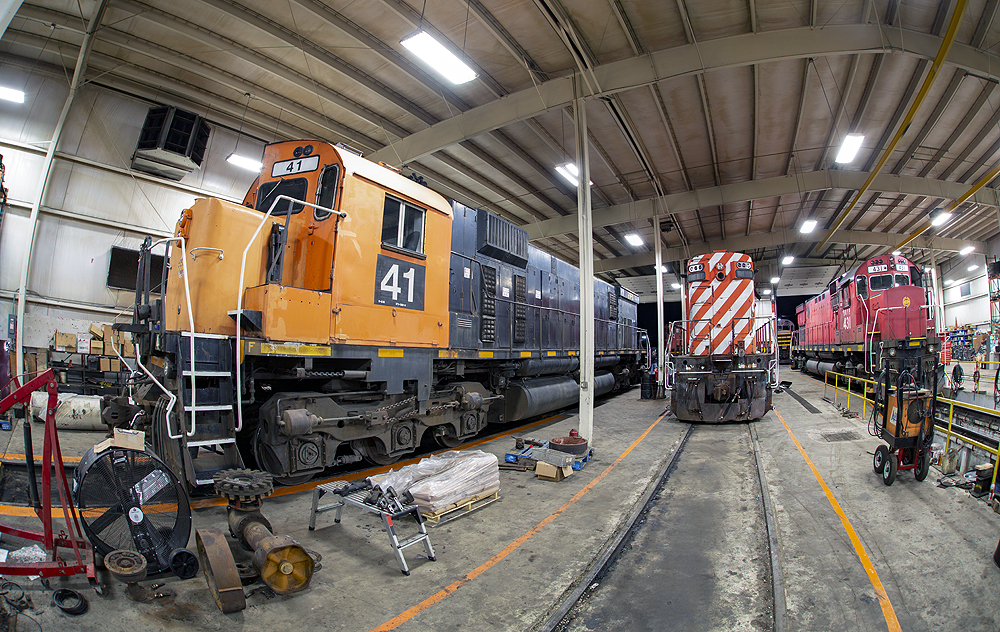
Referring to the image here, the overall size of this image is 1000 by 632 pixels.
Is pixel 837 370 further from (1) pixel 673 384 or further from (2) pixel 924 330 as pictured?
(1) pixel 673 384

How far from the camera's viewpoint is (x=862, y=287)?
39.7 feet

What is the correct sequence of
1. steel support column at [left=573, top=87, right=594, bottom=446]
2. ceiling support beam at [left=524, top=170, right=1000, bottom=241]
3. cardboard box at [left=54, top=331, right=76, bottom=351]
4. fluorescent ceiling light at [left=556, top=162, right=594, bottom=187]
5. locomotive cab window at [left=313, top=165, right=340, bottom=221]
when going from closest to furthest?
locomotive cab window at [left=313, top=165, right=340, bottom=221] → steel support column at [left=573, top=87, right=594, bottom=446] → cardboard box at [left=54, top=331, right=76, bottom=351] → fluorescent ceiling light at [left=556, top=162, right=594, bottom=187] → ceiling support beam at [left=524, top=170, right=1000, bottom=241]

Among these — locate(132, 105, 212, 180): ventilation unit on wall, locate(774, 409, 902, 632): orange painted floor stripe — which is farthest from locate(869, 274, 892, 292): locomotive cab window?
locate(132, 105, 212, 180): ventilation unit on wall

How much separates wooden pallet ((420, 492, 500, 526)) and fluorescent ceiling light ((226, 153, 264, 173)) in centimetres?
1036

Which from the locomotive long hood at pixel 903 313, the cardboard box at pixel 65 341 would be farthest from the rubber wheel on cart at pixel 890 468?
the cardboard box at pixel 65 341

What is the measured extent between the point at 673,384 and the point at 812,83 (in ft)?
23.2

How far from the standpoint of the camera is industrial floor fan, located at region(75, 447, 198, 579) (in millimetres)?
2707

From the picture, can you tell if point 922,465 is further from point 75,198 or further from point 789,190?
point 75,198

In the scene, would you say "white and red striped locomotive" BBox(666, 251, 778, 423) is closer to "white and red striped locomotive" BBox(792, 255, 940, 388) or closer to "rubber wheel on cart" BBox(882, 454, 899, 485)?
"white and red striped locomotive" BBox(792, 255, 940, 388)

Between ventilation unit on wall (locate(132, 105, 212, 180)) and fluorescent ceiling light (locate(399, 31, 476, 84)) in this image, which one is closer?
fluorescent ceiling light (locate(399, 31, 476, 84))

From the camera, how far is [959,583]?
2.92m

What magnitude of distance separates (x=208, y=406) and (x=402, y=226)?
106 inches

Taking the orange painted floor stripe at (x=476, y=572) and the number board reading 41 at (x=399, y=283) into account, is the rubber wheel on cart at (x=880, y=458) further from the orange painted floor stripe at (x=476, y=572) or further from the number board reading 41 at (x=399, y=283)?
the number board reading 41 at (x=399, y=283)

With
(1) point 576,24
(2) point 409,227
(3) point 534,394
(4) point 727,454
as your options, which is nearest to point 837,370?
(4) point 727,454
